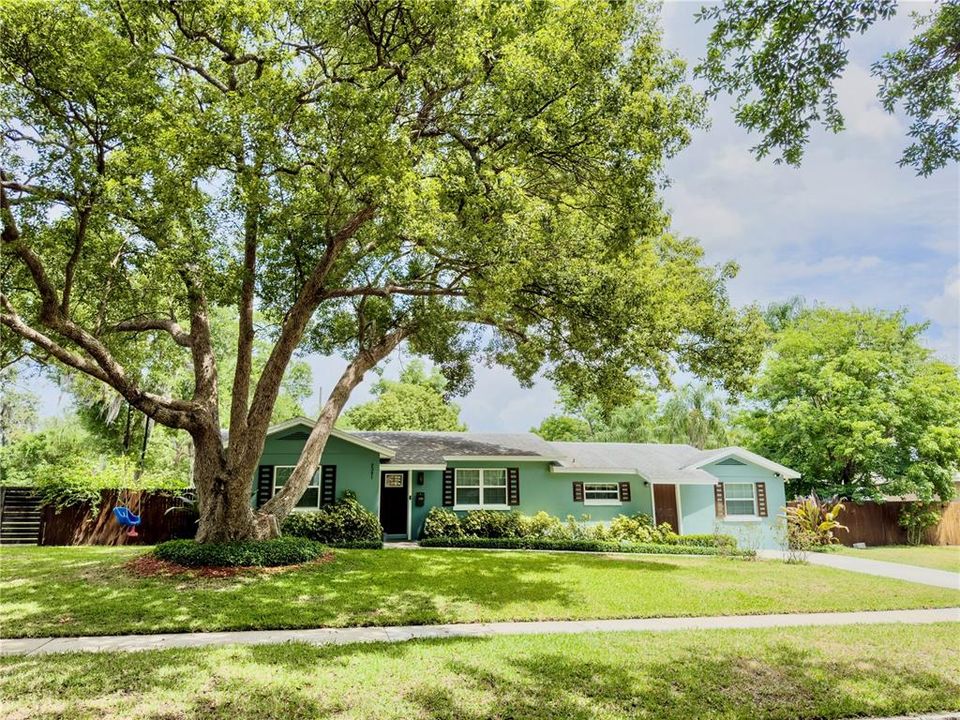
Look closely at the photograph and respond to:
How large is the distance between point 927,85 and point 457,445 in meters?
16.3

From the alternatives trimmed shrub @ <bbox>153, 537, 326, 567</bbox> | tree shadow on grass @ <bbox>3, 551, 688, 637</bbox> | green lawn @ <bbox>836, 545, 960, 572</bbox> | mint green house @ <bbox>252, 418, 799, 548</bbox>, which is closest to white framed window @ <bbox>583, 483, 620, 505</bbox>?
mint green house @ <bbox>252, 418, 799, 548</bbox>

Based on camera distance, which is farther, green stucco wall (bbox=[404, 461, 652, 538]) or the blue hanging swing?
green stucco wall (bbox=[404, 461, 652, 538])

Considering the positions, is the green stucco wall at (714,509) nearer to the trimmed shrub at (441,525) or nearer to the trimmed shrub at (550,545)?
the trimmed shrub at (550,545)

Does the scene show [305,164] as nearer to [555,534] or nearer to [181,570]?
[181,570]

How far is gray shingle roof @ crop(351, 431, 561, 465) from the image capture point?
1841cm

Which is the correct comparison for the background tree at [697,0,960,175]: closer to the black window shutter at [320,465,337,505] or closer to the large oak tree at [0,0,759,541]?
the large oak tree at [0,0,759,541]

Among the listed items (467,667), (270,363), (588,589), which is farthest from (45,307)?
(588,589)

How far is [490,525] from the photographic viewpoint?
17.4 metres

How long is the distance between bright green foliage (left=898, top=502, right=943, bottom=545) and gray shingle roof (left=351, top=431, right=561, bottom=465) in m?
13.5

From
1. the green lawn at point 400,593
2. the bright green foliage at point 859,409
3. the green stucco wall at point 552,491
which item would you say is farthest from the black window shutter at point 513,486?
the bright green foliage at point 859,409

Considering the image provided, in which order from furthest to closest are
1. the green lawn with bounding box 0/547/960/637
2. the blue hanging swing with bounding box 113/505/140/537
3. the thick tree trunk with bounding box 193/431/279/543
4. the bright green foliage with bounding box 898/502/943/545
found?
the bright green foliage with bounding box 898/502/943/545
the blue hanging swing with bounding box 113/505/140/537
the thick tree trunk with bounding box 193/431/279/543
the green lawn with bounding box 0/547/960/637

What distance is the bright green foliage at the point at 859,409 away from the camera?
2047 centimetres

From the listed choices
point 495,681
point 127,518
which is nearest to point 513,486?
point 127,518

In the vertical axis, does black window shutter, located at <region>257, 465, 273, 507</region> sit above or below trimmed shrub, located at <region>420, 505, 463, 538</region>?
above
